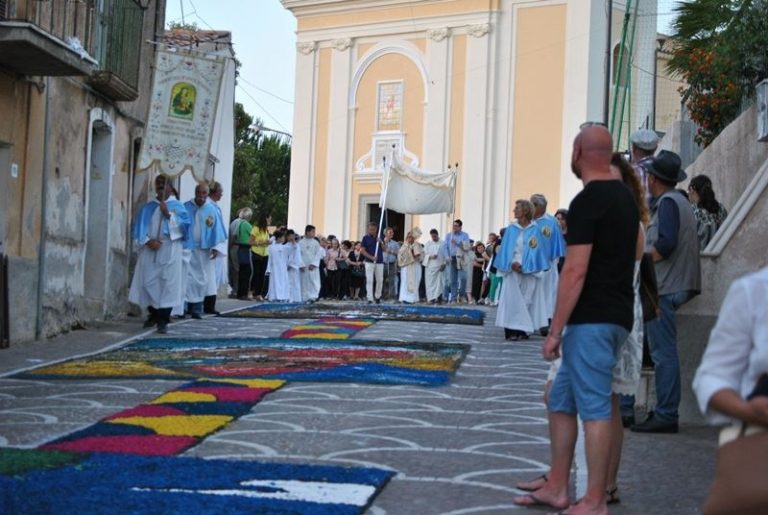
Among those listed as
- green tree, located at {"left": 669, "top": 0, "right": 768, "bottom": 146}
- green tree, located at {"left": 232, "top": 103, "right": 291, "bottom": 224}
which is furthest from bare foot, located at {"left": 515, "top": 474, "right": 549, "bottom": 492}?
green tree, located at {"left": 232, "top": 103, "right": 291, "bottom": 224}

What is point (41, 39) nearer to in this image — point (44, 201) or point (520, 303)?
point (44, 201)

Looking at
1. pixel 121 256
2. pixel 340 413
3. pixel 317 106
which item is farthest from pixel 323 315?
pixel 317 106

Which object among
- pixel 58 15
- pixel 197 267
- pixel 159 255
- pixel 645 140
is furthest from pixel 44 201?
pixel 645 140

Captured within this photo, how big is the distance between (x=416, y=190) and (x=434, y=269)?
83.4 inches

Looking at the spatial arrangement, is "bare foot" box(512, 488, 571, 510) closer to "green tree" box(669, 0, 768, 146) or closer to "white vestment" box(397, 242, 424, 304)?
"green tree" box(669, 0, 768, 146)

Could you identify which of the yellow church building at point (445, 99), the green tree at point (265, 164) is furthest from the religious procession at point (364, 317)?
the green tree at point (265, 164)

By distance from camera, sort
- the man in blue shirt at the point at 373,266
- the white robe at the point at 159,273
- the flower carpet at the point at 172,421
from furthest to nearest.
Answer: the man in blue shirt at the point at 373,266
the white robe at the point at 159,273
the flower carpet at the point at 172,421

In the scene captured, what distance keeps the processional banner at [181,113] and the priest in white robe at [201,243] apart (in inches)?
61.7

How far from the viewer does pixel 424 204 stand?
32000 mm

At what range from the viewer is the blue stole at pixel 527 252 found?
16.7m

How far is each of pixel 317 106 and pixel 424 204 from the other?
15.9 metres

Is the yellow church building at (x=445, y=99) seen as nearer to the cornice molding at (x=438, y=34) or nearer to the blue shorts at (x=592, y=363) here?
the cornice molding at (x=438, y=34)

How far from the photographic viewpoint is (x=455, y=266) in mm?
31094

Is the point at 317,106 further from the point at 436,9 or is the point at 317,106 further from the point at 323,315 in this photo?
the point at 323,315
